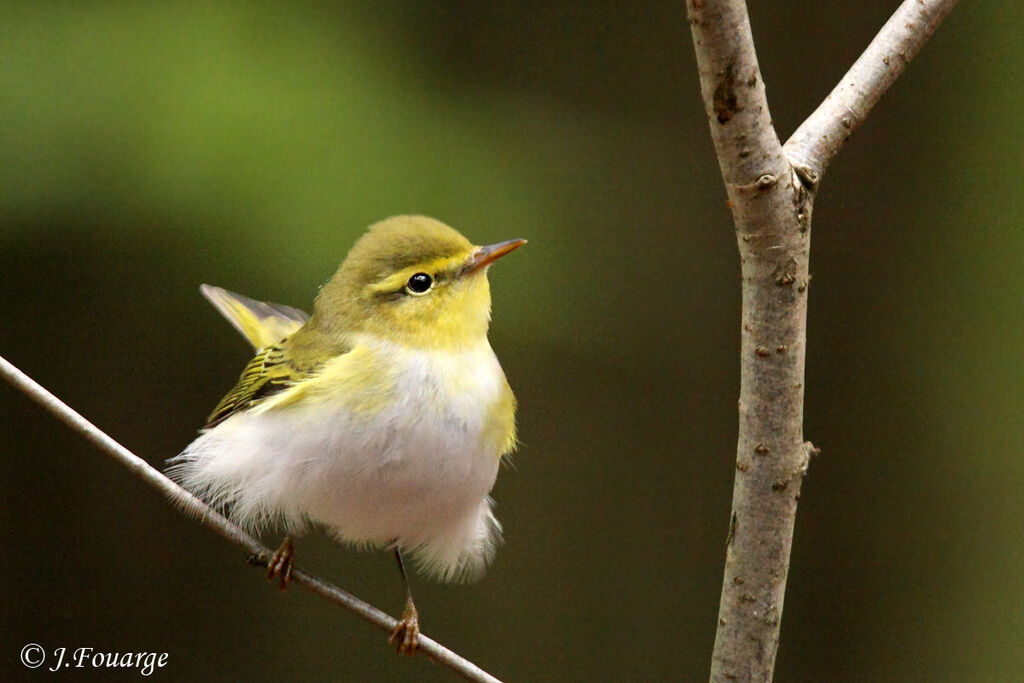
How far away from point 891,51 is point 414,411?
1255 mm

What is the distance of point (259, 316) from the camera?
11.4 ft

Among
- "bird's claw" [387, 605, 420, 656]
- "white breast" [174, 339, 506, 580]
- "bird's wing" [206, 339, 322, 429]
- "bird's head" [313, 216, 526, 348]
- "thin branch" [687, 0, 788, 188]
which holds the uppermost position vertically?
"bird's head" [313, 216, 526, 348]

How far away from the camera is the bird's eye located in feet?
9.11

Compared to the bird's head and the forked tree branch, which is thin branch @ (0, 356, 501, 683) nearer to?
the forked tree branch

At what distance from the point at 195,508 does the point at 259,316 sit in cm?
125

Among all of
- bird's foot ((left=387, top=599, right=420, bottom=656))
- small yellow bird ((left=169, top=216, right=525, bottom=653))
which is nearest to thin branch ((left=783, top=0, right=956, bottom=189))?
small yellow bird ((left=169, top=216, right=525, bottom=653))

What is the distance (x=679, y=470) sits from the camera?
5102 millimetres

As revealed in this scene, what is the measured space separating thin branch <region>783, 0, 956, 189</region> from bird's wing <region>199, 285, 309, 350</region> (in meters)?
1.94

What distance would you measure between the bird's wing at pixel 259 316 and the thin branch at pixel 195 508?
114 centimetres

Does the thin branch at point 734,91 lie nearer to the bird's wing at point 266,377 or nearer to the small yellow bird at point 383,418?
the small yellow bird at point 383,418

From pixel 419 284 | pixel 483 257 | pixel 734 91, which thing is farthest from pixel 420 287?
pixel 734 91

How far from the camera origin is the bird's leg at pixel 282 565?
2.75 metres

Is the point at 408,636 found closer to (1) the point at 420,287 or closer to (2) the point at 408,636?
(2) the point at 408,636

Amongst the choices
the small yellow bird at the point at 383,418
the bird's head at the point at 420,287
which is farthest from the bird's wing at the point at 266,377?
the bird's head at the point at 420,287
